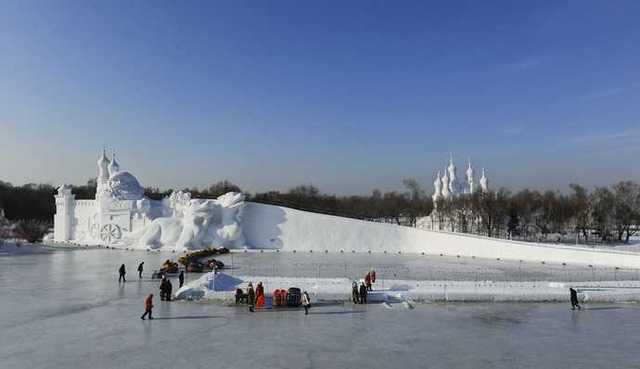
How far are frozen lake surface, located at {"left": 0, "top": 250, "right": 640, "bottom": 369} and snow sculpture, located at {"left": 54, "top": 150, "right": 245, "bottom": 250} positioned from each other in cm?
2560

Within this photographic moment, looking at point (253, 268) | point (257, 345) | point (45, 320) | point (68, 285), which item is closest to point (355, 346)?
point (257, 345)

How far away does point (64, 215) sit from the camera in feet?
183

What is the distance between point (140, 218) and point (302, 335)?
137ft

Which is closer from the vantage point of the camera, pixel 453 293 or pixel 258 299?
pixel 258 299

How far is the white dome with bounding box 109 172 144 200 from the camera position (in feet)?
170

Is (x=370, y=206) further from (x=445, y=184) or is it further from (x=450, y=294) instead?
(x=450, y=294)

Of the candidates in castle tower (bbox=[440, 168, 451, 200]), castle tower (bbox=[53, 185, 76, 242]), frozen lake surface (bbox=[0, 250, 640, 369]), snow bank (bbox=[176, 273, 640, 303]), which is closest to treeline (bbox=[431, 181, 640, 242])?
castle tower (bbox=[440, 168, 451, 200])

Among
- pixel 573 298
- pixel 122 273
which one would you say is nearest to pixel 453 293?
pixel 573 298

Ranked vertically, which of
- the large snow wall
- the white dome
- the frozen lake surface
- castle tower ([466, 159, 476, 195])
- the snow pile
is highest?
castle tower ([466, 159, 476, 195])

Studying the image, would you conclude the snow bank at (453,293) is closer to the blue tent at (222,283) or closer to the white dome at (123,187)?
the blue tent at (222,283)

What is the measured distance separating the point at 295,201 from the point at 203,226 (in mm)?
46962

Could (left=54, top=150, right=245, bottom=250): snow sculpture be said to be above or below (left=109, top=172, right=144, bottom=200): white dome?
below

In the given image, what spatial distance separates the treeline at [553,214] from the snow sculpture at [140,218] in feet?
95.9

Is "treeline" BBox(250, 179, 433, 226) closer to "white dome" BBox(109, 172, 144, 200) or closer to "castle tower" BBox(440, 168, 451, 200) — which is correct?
"castle tower" BBox(440, 168, 451, 200)
